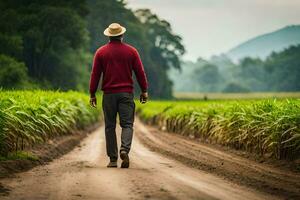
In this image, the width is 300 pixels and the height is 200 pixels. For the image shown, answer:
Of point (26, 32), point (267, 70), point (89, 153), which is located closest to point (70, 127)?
point (89, 153)

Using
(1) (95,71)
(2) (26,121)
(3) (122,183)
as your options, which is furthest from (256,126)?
(3) (122,183)

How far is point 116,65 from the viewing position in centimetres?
981

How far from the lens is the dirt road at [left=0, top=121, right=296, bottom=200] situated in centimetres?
639

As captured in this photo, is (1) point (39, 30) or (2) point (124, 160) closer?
(2) point (124, 160)

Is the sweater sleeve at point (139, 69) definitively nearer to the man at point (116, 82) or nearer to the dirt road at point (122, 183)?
Result: the man at point (116, 82)

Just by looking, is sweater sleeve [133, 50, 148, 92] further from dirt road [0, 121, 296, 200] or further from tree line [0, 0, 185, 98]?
tree line [0, 0, 185, 98]

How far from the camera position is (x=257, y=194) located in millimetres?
6684

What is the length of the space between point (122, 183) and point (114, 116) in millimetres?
2824

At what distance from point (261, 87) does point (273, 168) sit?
163159 mm

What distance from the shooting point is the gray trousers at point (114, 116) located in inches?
385

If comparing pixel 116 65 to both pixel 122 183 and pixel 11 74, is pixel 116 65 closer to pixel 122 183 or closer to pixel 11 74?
pixel 122 183

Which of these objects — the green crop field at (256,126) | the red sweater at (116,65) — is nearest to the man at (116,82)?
the red sweater at (116,65)

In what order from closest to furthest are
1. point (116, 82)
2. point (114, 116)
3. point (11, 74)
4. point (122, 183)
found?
point (122, 183) < point (116, 82) < point (114, 116) < point (11, 74)

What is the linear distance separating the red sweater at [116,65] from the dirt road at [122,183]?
4.42 feet
